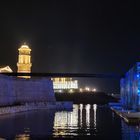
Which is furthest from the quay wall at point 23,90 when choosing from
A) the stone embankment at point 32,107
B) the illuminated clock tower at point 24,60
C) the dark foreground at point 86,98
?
the dark foreground at point 86,98

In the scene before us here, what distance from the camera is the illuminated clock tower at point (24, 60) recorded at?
131750 millimetres

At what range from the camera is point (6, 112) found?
199ft

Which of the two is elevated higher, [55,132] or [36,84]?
[36,84]

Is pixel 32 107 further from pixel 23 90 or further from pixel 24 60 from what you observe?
pixel 24 60

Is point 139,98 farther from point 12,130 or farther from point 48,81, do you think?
point 48,81

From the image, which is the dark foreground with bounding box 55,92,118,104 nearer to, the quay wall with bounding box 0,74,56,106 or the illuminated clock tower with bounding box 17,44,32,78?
the illuminated clock tower with bounding box 17,44,32,78

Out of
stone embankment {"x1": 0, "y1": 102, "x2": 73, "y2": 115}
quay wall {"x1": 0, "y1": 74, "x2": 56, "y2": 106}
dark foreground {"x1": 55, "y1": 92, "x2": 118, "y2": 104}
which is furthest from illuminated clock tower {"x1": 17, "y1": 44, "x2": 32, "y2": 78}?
stone embankment {"x1": 0, "y1": 102, "x2": 73, "y2": 115}

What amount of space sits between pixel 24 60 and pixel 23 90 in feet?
161

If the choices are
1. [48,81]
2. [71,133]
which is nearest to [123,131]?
[71,133]

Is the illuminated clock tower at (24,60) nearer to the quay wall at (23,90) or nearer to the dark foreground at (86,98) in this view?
the dark foreground at (86,98)

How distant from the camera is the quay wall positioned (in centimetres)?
Answer: 6931

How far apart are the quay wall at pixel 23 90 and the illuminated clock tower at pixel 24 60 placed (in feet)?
110

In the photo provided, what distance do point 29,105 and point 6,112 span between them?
17.3 meters

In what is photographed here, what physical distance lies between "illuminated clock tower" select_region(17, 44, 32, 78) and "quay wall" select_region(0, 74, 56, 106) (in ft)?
110
